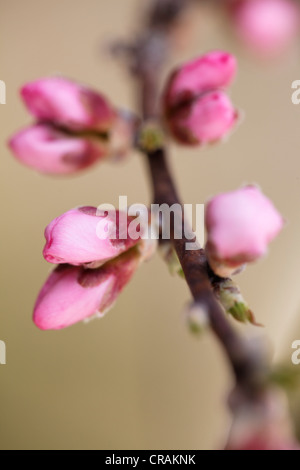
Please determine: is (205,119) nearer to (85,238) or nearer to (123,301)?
(85,238)

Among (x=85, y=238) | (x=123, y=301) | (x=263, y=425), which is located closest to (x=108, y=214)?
(x=85, y=238)

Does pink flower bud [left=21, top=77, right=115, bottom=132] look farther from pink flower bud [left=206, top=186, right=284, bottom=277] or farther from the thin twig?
pink flower bud [left=206, top=186, right=284, bottom=277]

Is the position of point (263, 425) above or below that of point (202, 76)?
below

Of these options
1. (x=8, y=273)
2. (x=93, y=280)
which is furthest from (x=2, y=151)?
(x=93, y=280)

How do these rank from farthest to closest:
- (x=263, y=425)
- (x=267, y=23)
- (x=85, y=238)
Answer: (x=267, y=23)
(x=85, y=238)
(x=263, y=425)

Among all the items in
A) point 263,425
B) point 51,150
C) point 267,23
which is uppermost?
point 267,23

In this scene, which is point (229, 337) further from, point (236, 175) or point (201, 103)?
point (236, 175)
